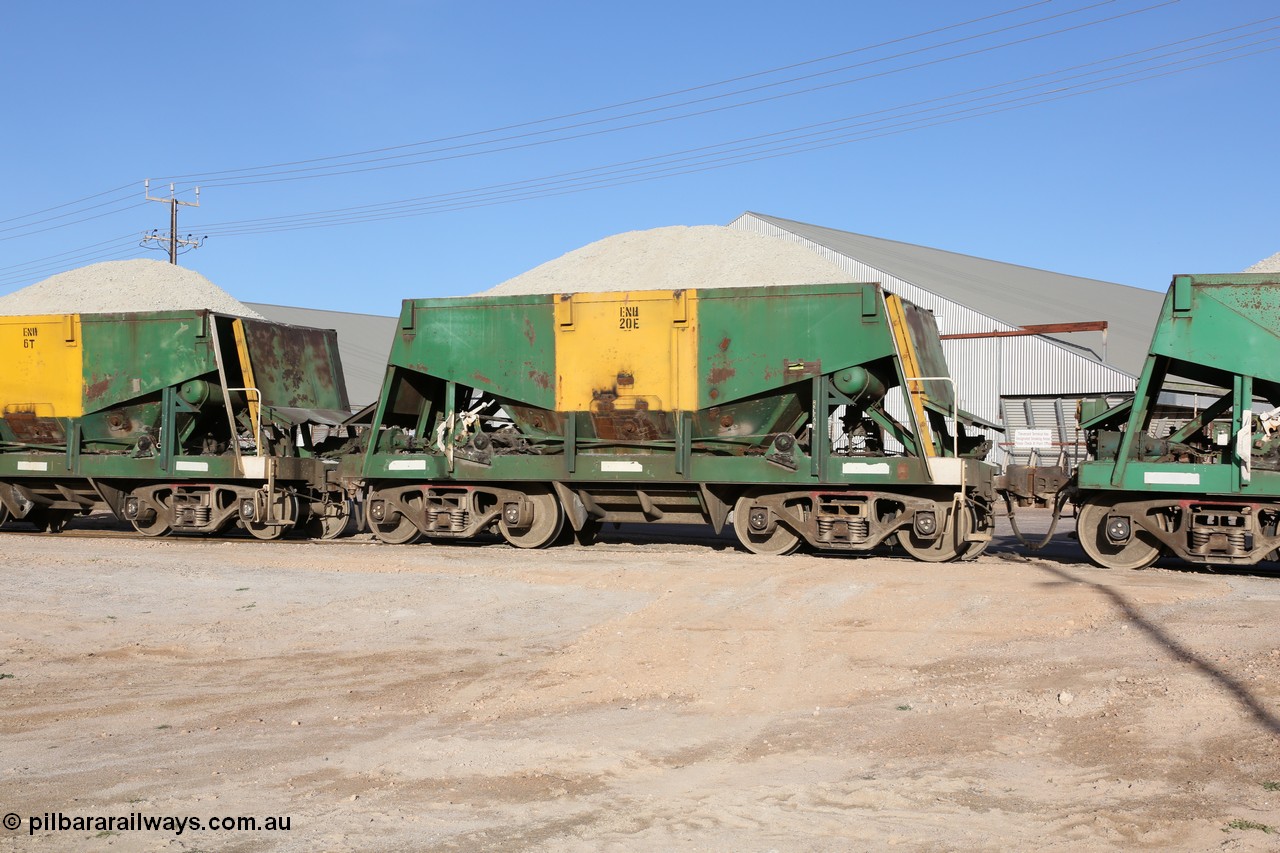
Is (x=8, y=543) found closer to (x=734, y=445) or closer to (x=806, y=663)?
(x=734, y=445)

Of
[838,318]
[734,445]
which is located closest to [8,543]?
[734,445]

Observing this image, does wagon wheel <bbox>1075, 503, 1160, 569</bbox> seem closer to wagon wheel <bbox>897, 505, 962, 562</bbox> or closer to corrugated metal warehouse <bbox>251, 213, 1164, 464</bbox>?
wagon wheel <bbox>897, 505, 962, 562</bbox>

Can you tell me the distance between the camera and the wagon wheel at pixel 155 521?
719 inches

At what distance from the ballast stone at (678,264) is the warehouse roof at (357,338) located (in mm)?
6316

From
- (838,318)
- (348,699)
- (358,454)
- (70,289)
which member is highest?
(70,289)

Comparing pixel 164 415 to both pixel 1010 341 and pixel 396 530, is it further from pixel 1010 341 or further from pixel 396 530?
pixel 1010 341

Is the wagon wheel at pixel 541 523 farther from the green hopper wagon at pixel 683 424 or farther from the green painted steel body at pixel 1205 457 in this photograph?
the green painted steel body at pixel 1205 457

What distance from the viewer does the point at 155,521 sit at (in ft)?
60.6

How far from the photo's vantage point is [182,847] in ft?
16.6

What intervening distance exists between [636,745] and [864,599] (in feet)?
16.6

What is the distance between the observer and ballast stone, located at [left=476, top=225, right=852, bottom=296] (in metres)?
45.7

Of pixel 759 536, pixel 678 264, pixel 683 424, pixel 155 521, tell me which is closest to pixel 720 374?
pixel 683 424

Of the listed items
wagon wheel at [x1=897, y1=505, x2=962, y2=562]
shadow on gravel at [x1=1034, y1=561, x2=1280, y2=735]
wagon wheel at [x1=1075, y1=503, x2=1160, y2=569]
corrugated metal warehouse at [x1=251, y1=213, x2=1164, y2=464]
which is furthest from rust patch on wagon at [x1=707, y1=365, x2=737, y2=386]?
corrugated metal warehouse at [x1=251, y1=213, x2=1164, y2=464]

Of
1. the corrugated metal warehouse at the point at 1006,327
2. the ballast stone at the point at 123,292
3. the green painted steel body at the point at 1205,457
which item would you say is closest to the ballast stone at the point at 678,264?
the corrugated metal warehouse at the point at 1006,327
